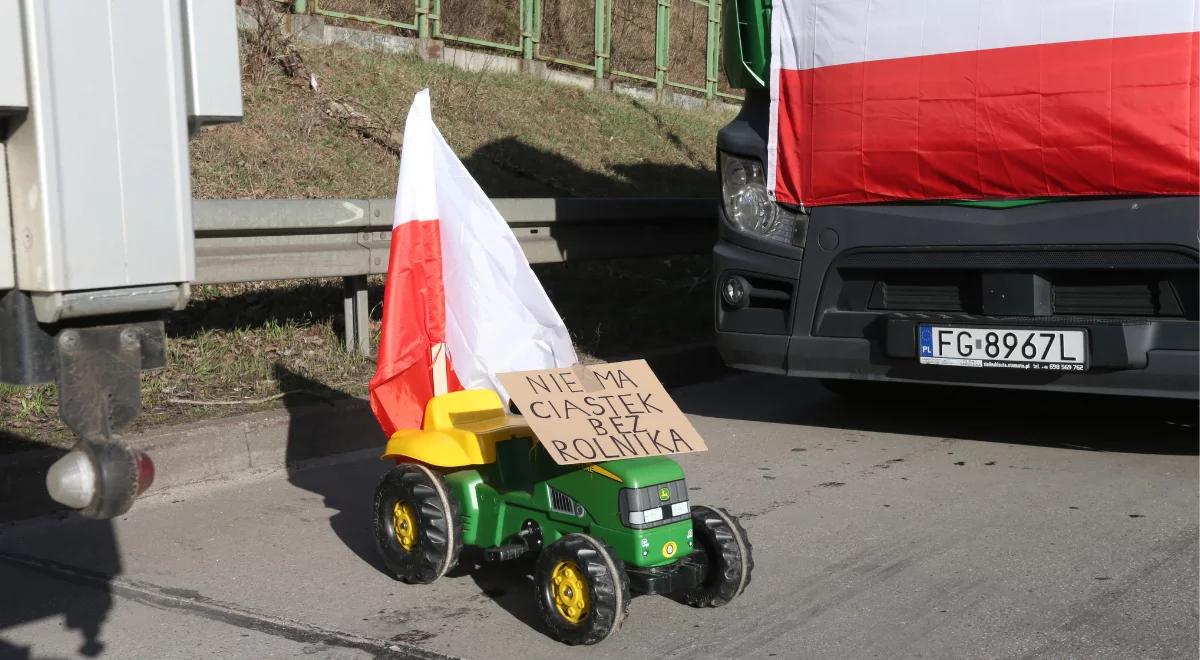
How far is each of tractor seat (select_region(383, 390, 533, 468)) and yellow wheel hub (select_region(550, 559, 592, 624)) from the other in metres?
0.49

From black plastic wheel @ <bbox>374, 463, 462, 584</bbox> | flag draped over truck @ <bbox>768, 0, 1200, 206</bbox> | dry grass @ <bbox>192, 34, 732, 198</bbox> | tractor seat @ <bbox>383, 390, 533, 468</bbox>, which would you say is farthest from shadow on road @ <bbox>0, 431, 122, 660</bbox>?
dry grass @ <bbox>192, 34, 732, 198</bbox>

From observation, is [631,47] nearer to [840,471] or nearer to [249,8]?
[249,8]

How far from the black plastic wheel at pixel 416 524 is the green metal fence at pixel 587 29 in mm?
9247

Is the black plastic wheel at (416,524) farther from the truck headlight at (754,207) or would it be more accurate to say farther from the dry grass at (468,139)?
the dry grass at (468,139)

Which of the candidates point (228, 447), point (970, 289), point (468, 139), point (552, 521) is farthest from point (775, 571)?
point (468, 139)

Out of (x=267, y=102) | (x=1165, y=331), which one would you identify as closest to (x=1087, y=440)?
(x=1165, y=331)

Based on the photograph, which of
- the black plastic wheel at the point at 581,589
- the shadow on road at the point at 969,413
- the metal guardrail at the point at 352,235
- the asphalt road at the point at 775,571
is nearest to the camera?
the black plastic wheel at the point at 581,589

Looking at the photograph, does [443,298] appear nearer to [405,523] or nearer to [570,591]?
[405,523]

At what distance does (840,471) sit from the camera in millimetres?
5586

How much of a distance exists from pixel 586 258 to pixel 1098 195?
324 centimetres

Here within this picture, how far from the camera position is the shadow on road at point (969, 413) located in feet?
20.5

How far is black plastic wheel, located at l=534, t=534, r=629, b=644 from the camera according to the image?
10.9 feet

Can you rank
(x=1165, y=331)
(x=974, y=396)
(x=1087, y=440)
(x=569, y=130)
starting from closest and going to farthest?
(x=1165, y=331), (x=1087, y=440), (x=974, y=396), (x=569, y=130)

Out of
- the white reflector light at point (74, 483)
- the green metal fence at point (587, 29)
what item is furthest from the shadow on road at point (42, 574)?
the green metal fence at point (587, 29)
